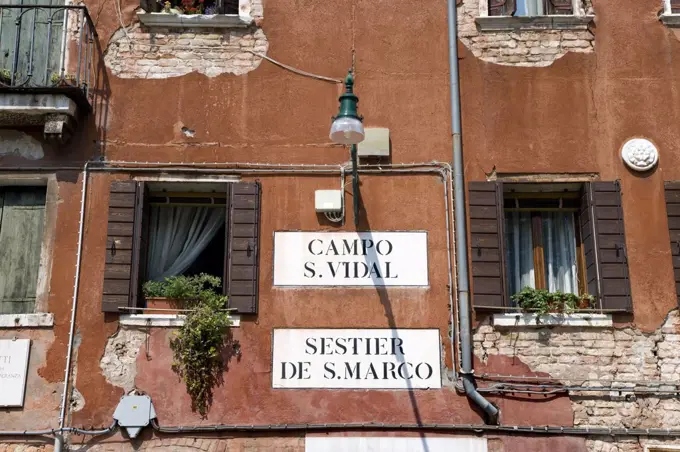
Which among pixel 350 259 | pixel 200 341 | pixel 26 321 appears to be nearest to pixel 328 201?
pixel 350 259

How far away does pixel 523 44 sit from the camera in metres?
8.44

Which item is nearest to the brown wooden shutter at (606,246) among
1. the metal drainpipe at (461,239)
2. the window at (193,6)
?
the metal drainpipe at (461,239)

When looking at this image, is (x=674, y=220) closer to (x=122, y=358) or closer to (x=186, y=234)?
(x=186, y=234)

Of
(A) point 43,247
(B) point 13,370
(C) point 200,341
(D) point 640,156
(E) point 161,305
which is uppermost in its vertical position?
(D) point 640,156

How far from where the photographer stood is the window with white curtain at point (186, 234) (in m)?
8.16

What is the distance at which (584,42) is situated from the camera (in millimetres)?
8445

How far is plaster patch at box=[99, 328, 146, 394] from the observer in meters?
7.48

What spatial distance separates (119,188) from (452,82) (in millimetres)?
3434

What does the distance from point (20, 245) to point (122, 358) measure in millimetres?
1589

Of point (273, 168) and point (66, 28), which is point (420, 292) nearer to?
point (273, 168)

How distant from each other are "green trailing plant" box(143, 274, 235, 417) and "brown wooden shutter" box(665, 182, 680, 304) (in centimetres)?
419

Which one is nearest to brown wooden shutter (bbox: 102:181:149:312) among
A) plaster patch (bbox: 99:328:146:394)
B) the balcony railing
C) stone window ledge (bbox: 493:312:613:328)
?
plaster patch (bbox: 99:328:146:394)

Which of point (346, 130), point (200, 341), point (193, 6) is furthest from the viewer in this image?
point (193, 6)

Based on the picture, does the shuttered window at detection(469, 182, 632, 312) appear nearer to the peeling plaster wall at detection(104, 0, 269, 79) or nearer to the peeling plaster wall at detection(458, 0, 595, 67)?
the peeling plaster wall at detection(458, 0, 595, 67)
